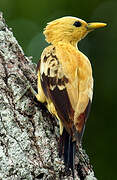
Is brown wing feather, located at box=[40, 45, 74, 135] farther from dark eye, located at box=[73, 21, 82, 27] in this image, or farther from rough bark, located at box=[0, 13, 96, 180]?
dark eye, located at box=[73, 21, 82, 27]

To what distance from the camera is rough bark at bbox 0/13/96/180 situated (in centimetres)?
464

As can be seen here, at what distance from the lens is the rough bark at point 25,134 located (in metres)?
4.64

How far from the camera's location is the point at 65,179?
15.4ft

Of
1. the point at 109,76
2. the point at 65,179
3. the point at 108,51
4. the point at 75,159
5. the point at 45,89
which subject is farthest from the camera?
the point at 108,51

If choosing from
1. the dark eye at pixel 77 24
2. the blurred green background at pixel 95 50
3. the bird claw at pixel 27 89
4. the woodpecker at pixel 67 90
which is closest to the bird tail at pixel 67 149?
the woodpecker at pixel 67 90

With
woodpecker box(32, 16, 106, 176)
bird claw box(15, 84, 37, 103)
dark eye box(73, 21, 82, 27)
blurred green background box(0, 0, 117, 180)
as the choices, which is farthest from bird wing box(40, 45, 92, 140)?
blurred green background box(0, 0, 117, 180)

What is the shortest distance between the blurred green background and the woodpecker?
227cm

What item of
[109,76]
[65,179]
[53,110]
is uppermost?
[109,76]

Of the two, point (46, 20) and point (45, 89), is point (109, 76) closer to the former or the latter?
point (46, 20)

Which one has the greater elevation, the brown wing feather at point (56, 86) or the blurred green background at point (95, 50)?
the blurred green background at point (95, 50)

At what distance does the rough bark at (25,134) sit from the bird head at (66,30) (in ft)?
2.98

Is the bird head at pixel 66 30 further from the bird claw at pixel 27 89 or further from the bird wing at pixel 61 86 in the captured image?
the bird claw at pixel 27 89

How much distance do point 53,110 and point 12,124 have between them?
0.51m

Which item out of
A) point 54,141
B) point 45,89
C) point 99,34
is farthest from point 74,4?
point 54,141
